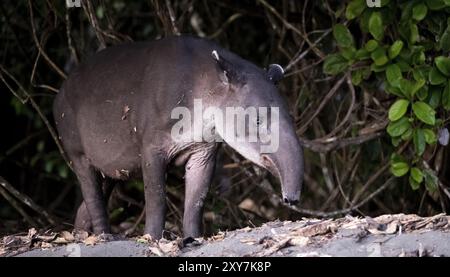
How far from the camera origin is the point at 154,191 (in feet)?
19.8

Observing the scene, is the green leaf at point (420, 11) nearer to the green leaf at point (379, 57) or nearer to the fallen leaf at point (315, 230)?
the green leaf at point (379, 57)

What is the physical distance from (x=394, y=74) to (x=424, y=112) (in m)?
0.34

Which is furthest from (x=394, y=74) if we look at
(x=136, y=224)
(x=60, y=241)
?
(x=136, y=224)

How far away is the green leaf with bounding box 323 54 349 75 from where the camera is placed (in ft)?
22.7

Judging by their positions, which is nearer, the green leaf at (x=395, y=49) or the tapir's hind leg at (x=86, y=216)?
the green leaf at (x=395, y=49)

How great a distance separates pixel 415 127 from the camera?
22.0ft

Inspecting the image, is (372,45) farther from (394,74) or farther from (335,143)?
(335,143)

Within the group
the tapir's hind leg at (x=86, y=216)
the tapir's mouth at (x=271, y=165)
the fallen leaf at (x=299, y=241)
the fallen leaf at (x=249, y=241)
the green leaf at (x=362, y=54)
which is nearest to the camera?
the fallen leaf at (x=299, y=241)

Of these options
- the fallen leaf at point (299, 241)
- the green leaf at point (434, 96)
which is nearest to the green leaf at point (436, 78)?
the green leaf at point (434, 96)

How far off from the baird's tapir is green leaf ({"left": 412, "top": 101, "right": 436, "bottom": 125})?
1044 mm

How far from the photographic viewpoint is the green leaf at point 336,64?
6.92 meters

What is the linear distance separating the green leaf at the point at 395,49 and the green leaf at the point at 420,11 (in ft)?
0.66
